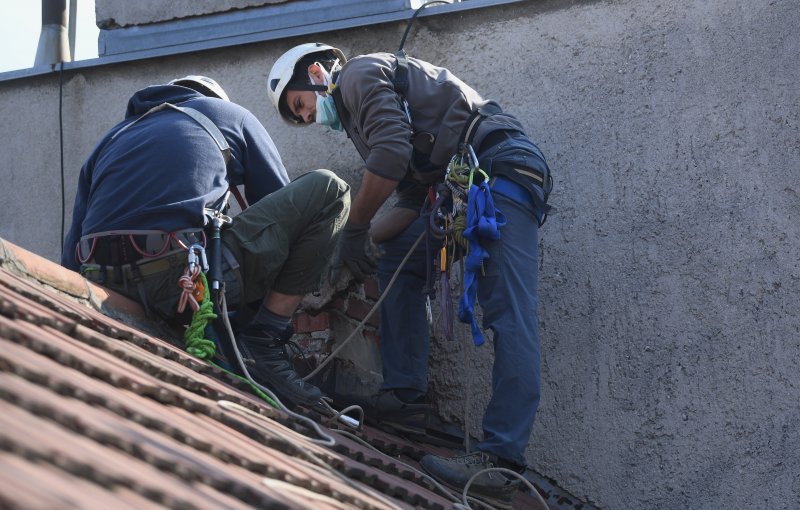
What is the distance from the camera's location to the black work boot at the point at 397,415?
429 centimetres

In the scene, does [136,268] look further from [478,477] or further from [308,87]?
[478,477]

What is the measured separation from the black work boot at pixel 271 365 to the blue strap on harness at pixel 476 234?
0.63m

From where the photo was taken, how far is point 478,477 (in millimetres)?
3492

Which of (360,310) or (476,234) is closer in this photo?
(476,234)

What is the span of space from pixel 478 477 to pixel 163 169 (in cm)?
154

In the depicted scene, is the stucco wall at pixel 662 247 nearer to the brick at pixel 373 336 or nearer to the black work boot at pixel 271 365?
the brick at pixel 373 336

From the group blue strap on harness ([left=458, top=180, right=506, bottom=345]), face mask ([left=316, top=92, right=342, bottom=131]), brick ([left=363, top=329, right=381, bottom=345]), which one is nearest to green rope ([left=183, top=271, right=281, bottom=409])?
blue strap on harness ([left=458, top=180, right=506, bottom=345])

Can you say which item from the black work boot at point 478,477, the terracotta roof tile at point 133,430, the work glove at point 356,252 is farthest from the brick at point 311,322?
the black work boot at point 478,477

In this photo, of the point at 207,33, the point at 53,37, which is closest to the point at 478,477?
the point at 207,33

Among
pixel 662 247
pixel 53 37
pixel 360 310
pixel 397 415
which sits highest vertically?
pixel 53 37

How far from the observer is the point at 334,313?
4805mm

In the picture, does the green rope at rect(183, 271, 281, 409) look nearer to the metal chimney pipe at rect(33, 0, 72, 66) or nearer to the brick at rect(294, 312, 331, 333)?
the brick at rect(294, 312, 331, 333)

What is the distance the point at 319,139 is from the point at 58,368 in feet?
11.3

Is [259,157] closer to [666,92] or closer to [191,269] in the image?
[191,269]
